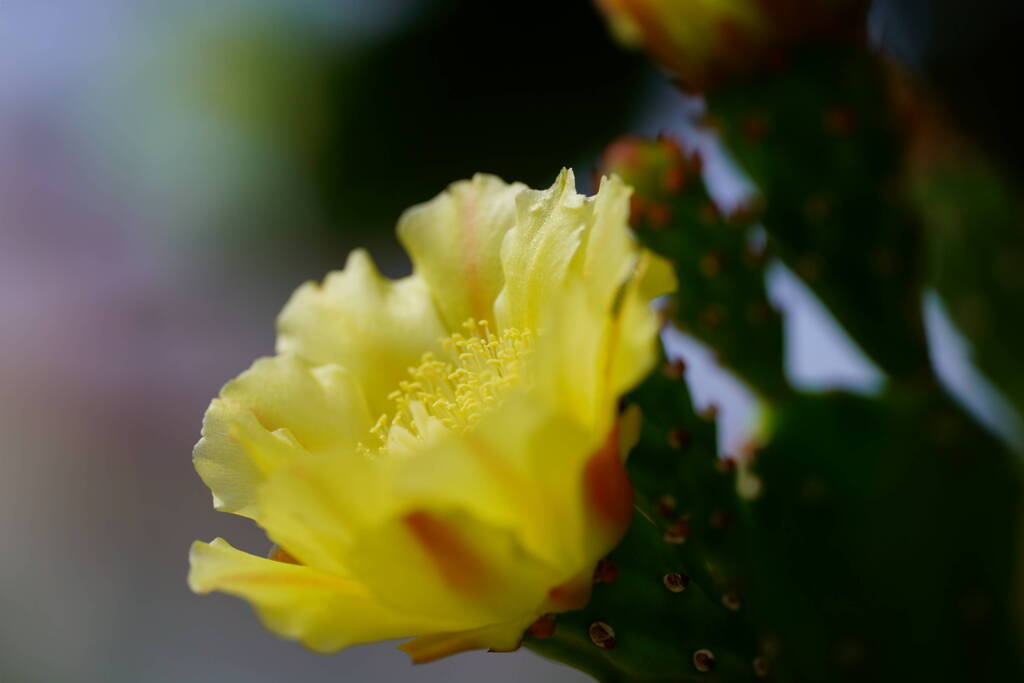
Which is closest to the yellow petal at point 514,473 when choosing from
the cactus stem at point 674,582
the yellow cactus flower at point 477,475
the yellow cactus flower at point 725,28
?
the yellow cactus flower at point 477,475

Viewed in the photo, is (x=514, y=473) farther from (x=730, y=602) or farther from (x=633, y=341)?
(x=730, y=602)

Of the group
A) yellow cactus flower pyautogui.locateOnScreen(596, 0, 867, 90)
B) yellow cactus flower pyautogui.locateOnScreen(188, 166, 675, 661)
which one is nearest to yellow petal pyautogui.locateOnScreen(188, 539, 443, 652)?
yellow cactus flower pyautogui.locateOnScreen(188, 166, 675, 661)

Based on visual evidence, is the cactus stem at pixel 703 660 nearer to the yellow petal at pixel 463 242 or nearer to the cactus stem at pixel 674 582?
the cactus stem at pixel 674 582

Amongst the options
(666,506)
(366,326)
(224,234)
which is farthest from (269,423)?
(224,234)

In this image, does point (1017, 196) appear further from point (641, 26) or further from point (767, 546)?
point (767, 546)

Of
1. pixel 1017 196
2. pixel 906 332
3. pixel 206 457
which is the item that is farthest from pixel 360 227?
pixel 206 457
